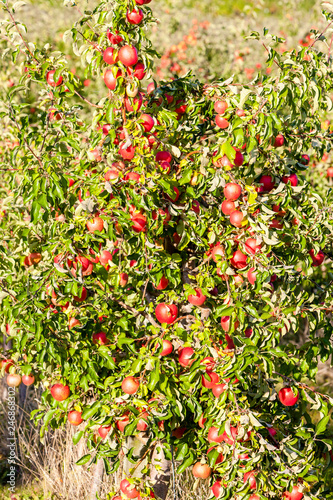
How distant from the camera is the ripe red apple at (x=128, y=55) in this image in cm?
207

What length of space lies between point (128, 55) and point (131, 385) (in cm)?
144

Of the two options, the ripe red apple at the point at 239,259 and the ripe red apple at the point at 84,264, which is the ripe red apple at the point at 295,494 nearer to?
the ripe red apple at the point at 239,259

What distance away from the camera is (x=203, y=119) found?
2662 millimetres

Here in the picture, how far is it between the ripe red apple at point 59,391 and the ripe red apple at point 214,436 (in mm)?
749

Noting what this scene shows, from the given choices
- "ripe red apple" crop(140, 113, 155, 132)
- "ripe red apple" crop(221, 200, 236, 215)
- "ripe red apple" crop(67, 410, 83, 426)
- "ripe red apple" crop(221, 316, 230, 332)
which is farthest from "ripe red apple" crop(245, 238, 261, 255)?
"ripe red apple" crop(67, 410, 83, 426)

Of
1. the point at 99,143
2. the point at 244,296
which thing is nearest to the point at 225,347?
the point at 244,296

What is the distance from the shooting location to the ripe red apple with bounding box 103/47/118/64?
210 centimetres

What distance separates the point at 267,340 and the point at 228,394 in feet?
0.96

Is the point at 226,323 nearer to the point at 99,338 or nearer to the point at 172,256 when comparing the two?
the point at 172,256

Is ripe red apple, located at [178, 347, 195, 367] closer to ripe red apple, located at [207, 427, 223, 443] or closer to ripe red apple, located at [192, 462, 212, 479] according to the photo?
ripe red apple, located at [207, 427, 223, 443]

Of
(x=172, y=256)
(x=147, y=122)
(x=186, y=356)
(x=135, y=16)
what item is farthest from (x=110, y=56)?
(x=186, y=356)

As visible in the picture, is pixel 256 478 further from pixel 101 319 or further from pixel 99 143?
pixel 99 143

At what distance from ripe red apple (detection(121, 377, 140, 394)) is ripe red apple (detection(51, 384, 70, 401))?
405 millimetres

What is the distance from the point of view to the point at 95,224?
2.16 metres
